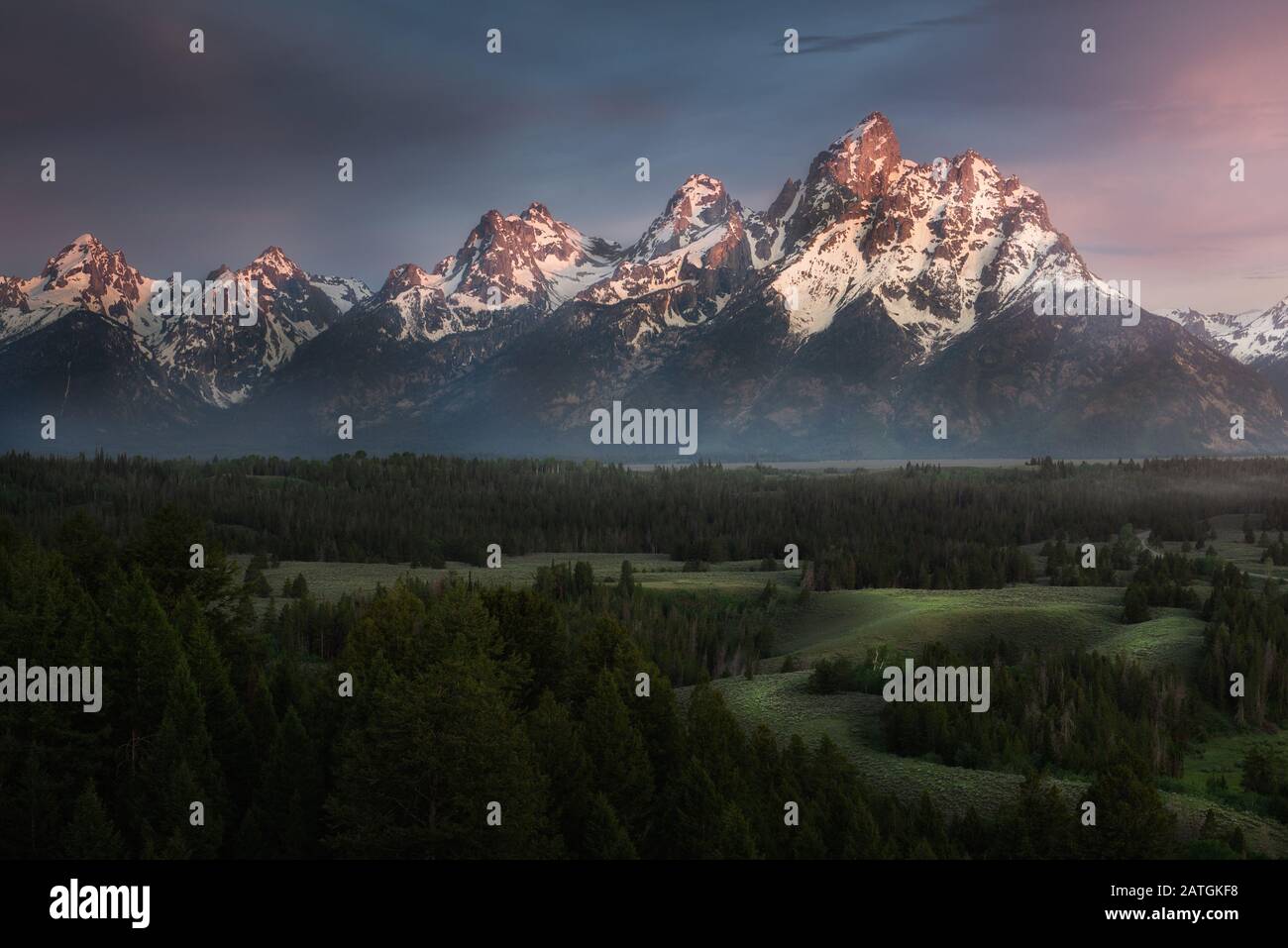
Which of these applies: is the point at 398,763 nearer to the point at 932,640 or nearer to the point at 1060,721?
the point at 1060,721

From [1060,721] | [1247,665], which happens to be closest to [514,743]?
[1060,721]

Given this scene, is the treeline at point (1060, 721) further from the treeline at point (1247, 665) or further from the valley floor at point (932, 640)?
the treeline at point (1247, 665)

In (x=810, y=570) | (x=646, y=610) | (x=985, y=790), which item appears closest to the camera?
(x=985, y=790)

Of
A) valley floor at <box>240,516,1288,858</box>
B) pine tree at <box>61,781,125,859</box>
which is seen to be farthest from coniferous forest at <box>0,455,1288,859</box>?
valley floor at <box>240,516,1288,858</box>

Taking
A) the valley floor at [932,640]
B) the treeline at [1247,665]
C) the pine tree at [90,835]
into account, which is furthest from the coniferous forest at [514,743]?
the valley floor at [932,640]

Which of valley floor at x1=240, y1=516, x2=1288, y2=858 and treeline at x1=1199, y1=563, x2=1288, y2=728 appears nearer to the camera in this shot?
valley floor at x1=240, y1=516, x2=1288, y2=858

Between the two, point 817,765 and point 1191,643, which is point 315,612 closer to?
point 817,765

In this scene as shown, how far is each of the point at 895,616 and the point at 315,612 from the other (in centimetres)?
5808

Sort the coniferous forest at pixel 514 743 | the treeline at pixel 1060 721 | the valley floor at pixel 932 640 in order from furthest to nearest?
the treeline at pixel 1060 721, the valley floor at pixel 932 640, the coniferous forest at pixel 514 743

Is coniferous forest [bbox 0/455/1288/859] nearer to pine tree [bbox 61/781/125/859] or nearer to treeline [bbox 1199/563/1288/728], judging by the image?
pine tree [bbox 61/781/125/859]

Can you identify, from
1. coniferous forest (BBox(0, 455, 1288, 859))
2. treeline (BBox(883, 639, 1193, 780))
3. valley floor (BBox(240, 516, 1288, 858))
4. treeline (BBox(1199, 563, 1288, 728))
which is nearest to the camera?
coniferous forest (BBox(0, 455, 1288, 859))
